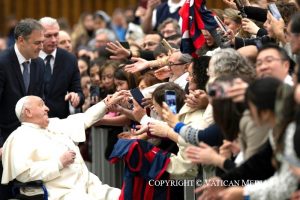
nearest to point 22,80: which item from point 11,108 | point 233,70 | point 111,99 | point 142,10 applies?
point 11,108

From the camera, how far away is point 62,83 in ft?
30.0

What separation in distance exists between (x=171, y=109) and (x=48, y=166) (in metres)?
1.18

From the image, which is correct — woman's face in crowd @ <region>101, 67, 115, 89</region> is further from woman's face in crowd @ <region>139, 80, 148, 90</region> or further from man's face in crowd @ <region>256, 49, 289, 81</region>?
man's face in crowd @ <region>256, 49, 289, 81</region>

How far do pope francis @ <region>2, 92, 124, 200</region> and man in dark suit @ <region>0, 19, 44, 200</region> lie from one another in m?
0.53

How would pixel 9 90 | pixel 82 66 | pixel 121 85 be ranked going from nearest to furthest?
1. pixel 9 90
2. pixel 121 85
3. pixel 82 66

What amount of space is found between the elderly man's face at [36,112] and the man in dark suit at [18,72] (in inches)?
20.7

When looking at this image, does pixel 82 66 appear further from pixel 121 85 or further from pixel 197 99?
pixel 197 99

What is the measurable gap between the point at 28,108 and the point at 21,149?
0.38 meters

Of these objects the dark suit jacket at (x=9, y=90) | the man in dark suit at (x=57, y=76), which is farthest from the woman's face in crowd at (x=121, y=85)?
the dark suit jacket at (x=9, y=90)

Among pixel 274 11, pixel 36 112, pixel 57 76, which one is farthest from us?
pixel 57 76

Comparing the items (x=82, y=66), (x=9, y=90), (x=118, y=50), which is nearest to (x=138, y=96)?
(x=118, y=50)

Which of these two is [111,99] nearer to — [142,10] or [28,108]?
[28,108]

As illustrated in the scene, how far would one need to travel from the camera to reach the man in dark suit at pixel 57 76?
9055 mm

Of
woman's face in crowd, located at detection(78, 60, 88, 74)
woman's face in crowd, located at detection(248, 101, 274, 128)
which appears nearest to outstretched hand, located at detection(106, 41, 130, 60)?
woman's face in crowd, located at detection(78, 60, 88, 74)
